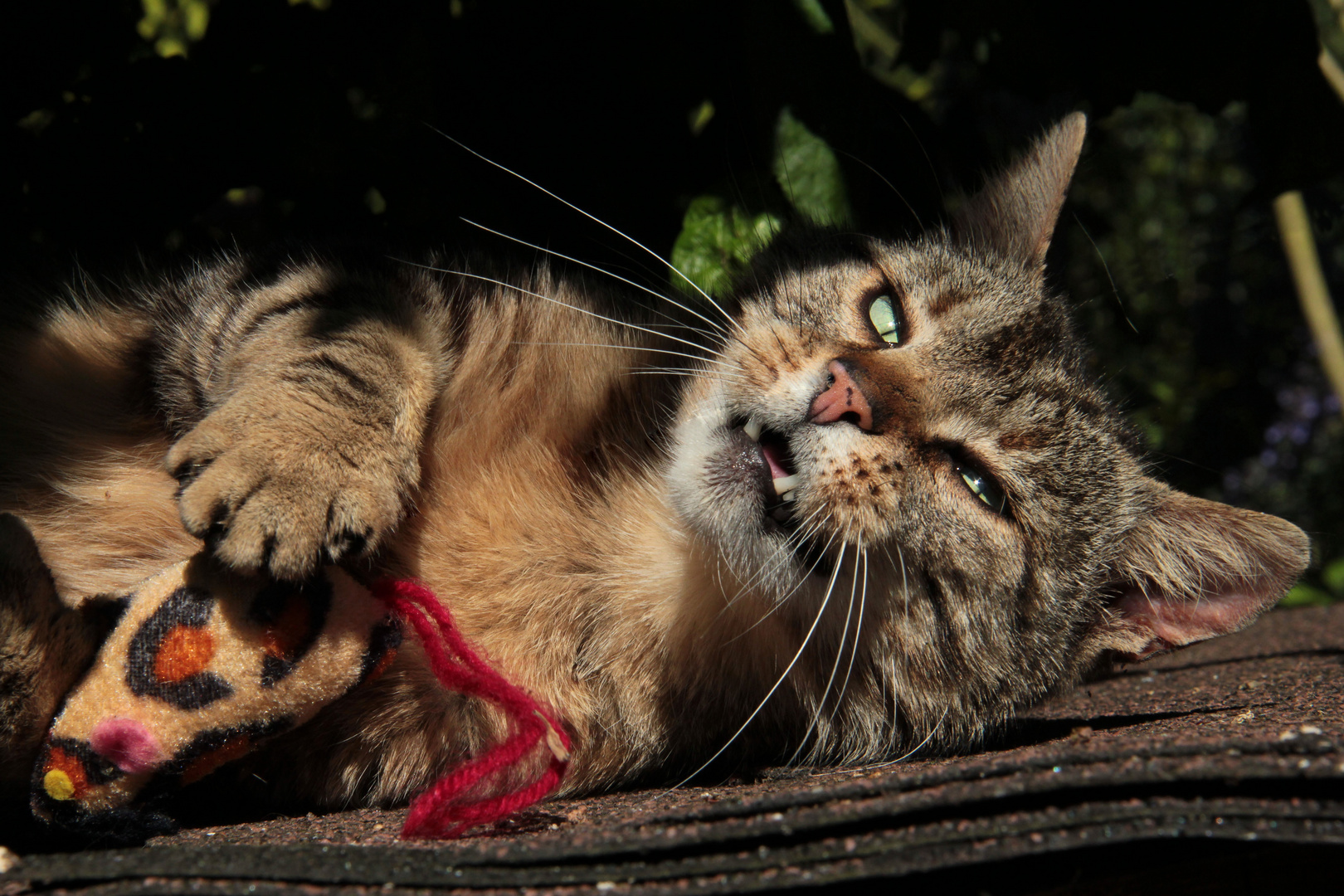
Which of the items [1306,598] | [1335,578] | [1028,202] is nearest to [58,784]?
[1028,202]

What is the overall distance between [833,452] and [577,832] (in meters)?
0.74

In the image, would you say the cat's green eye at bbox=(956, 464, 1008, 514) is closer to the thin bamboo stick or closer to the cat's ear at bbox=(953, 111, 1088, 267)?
the cat's ear at bbox=(953, 111, 1088, 267)

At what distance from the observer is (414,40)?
6.58ft

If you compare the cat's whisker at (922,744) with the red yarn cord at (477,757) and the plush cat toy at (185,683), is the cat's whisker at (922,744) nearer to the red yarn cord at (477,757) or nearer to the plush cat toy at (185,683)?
the red yarn cord at (477,757)

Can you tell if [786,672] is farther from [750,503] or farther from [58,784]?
[58,784]

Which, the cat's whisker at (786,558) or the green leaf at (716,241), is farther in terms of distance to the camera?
the green leaf at (716,241)

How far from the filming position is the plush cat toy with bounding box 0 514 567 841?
1.23 metres

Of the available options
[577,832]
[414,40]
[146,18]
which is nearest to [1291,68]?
[414,40]

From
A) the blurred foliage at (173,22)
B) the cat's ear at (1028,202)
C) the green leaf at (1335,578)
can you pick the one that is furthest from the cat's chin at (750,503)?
the green leaf at (1335,578)

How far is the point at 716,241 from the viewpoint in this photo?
7.00 feet

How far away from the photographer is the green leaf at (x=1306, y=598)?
4012 millimetres

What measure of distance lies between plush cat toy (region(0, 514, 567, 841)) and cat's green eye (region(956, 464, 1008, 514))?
3.21 ft

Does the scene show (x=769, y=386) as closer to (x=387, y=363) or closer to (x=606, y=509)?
(x=606, y=509)

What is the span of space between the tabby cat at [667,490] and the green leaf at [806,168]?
0.15m
